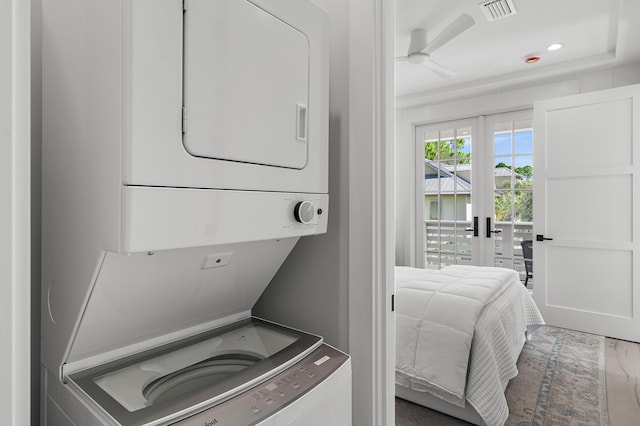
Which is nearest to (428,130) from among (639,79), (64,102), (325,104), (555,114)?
(555,114)

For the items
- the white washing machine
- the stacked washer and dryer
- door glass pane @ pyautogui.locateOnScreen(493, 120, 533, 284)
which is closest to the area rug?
door glass pane @ pyautogui.locateOnScreen(493, 120, 533, 284)

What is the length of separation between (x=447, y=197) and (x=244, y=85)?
4.55 meters

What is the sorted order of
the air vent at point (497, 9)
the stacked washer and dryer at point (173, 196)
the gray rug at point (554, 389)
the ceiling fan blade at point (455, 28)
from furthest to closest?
the air vent at point (497, 9) < the ceiling fan blade at point (455, 28) < the gray rug at point (554, 389) < the stacked washer and dryer at point (173, 196)

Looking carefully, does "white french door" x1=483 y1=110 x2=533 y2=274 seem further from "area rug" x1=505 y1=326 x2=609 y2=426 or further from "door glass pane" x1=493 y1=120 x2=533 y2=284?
"area rug" x1=505 y1=326 x2=609 y2=426

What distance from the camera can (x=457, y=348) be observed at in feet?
6.78

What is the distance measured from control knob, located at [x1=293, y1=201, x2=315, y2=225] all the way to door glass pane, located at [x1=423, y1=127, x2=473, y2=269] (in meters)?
4.25

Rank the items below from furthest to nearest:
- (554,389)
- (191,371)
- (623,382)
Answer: (623,382), (554,389), (191,371)

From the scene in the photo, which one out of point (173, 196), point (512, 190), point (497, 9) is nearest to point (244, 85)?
point (173, 196)

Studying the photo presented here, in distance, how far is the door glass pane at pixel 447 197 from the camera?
15.8 feet

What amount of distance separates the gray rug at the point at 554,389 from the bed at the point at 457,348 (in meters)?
0.17

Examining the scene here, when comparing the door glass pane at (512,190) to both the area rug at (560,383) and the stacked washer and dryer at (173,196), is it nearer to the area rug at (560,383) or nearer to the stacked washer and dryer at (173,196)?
the area rug at (560,383)

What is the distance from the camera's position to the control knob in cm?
95
